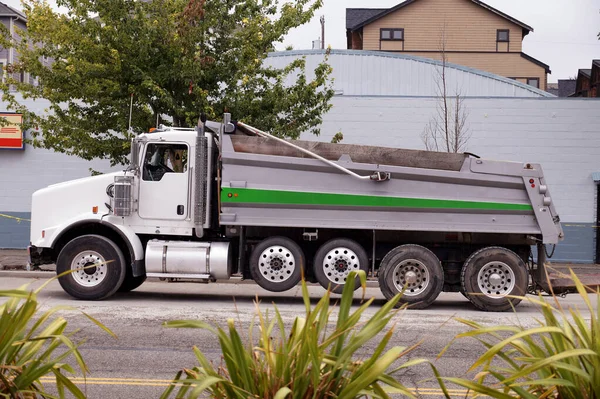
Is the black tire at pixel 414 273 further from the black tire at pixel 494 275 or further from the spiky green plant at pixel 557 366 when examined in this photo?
the spiky green plant at pixel 557 366

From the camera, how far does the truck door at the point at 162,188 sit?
13305 millimetres

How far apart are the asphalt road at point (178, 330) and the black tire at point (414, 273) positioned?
0.28m

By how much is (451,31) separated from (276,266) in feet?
116

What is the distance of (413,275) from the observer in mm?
12914

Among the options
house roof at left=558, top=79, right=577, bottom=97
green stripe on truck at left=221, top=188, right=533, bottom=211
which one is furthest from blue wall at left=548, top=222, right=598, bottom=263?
house roof at left=558, top=79, right=577, bottom=97

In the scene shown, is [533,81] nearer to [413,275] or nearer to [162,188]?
[413,275]

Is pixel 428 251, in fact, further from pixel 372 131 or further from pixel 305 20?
pixel 372 131

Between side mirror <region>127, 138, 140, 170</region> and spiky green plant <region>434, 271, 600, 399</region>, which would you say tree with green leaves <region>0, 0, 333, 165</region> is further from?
spiky green plant <region>434, 271, 600, 399</region>

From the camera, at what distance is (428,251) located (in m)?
12.9

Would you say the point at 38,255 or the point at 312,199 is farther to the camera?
the point at 38,255

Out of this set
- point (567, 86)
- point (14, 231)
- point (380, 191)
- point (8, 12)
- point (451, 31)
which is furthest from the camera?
point (567, 86)

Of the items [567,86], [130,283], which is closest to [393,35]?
[567,86]

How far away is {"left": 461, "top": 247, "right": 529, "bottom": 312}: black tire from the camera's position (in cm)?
1286

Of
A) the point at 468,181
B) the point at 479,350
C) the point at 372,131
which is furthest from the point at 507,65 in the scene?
the point at 479,350
